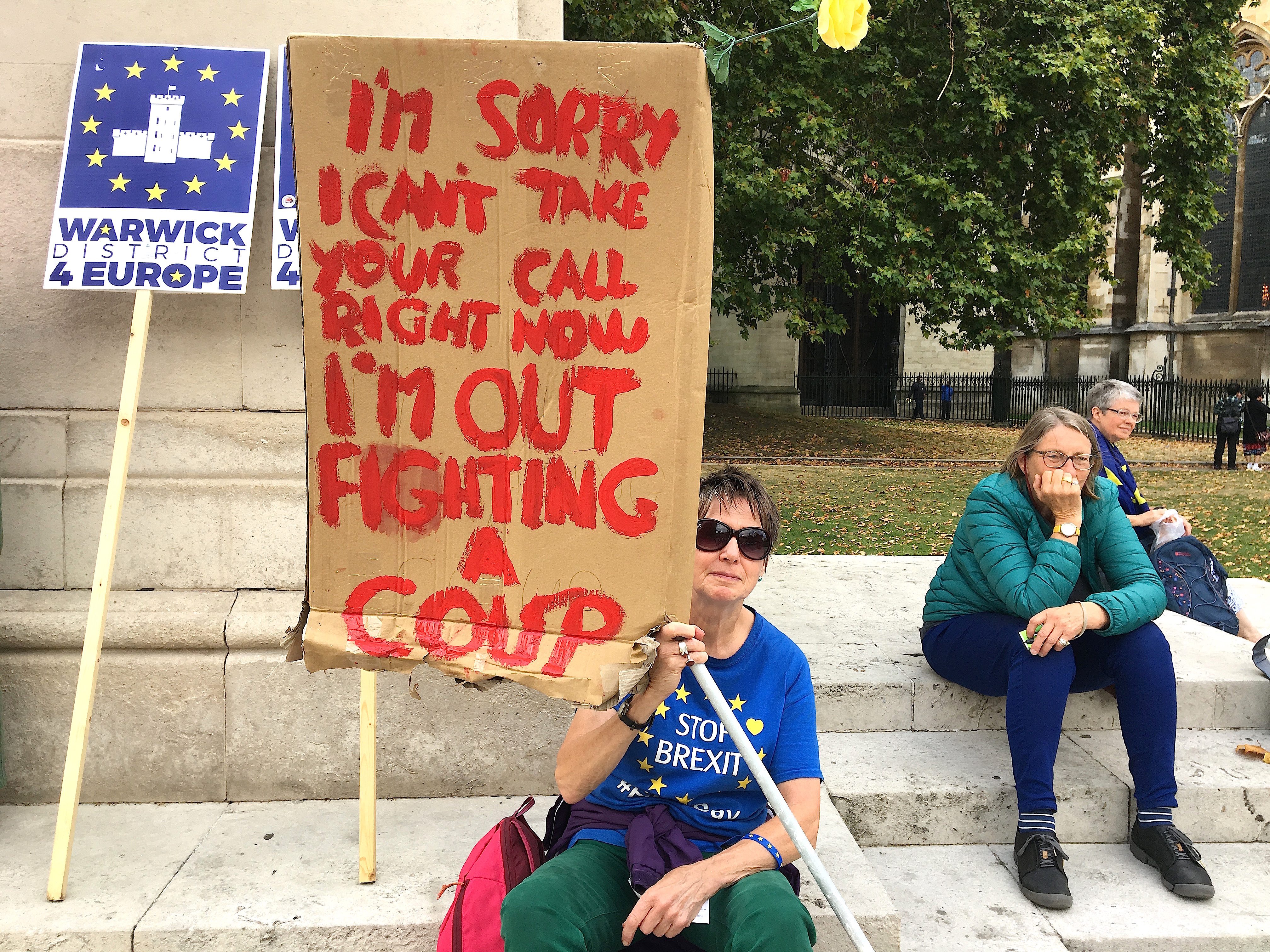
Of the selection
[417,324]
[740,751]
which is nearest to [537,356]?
[417,324]

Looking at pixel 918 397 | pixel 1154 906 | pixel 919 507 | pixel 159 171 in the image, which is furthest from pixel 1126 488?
pixel 918 397

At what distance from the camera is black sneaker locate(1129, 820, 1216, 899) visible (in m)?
3.10

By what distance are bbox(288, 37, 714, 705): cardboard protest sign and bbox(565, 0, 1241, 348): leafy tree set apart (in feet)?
37.7

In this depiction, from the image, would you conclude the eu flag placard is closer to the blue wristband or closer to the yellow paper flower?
the yellow paper flower

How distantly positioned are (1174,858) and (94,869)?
3.25 metres

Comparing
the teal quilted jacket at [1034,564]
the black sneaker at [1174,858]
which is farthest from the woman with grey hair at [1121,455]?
the black sneaker at [1174,858]

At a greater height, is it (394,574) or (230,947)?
(394,574)

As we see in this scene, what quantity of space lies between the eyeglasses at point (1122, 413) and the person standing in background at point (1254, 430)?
53.0ft

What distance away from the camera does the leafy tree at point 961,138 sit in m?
13.7

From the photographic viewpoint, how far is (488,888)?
231 centimetres

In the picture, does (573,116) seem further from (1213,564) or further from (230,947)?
(1213,564)

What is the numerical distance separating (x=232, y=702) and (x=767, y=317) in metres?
14.1

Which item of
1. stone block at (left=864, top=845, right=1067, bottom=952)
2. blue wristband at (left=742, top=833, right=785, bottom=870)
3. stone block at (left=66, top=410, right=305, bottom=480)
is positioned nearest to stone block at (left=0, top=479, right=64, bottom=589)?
stone block at (left=66, top=410, right=305, bottom=480)

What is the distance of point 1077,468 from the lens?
11.5 feet
